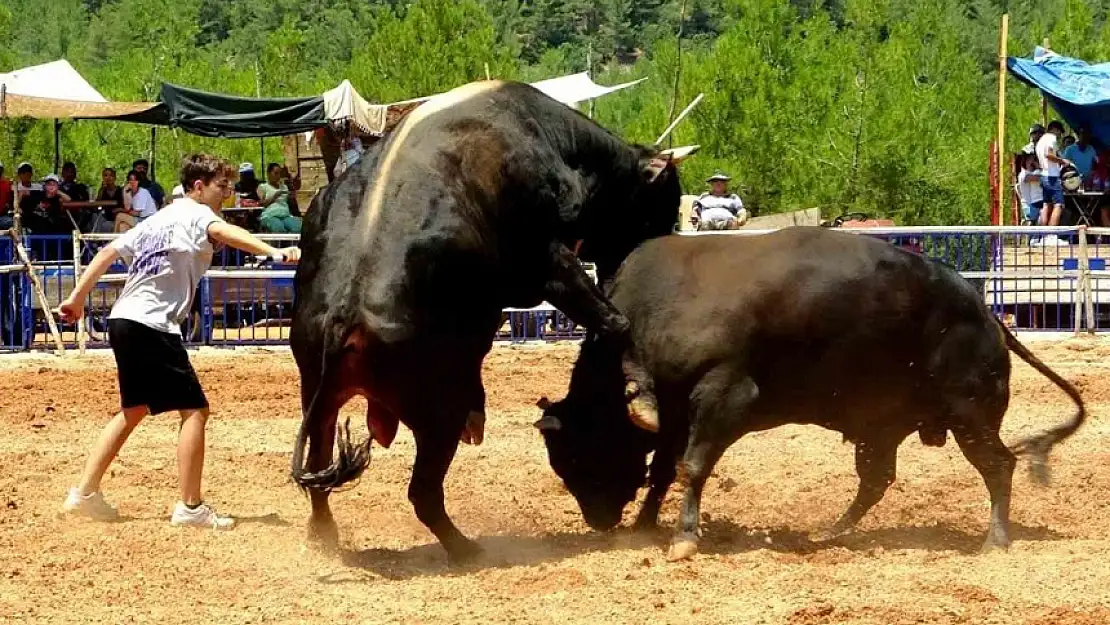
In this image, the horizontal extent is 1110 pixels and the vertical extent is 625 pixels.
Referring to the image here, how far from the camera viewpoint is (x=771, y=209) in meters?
30.5

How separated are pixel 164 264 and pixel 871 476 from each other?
3504 millimetres

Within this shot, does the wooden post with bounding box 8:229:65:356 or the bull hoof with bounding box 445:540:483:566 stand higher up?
the wooden post with bounding box 8:229:65:356

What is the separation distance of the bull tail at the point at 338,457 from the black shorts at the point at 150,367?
45.9 inches

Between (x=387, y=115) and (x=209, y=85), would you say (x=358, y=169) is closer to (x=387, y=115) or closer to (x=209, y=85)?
(x=387, y=115)

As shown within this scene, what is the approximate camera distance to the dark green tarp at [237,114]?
690 inches

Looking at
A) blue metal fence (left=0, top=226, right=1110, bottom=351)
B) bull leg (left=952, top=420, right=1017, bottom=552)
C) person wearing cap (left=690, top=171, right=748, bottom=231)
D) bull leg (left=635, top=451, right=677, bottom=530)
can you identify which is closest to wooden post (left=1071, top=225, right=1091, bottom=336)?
blue metal fence (left=0, top=226, right=1110, bottom=351)

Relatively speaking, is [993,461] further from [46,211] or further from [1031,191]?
[1031,191]

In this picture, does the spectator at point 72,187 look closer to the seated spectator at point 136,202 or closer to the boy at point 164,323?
the seated spectator at point 136,202

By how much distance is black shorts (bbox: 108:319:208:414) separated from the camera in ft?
24.1

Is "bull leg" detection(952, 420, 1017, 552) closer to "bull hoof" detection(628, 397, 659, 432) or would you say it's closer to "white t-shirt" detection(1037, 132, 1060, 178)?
"bull hoof" detection(628, 397, 659, 432)

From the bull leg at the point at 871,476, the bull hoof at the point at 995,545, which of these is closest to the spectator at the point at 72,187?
the bull leg at the point at 871,476

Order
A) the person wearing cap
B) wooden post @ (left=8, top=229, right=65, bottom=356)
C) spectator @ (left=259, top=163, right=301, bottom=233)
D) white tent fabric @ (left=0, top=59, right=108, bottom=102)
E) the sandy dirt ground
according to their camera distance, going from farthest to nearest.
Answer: white tent fabric @ (left=0, top=59, right=108, bottom=102)
spectator @ (left=259, top=163, right=301, bottom=233)
the person wearing cap
wooden post @ (left=8, top=229, right=65, bottom=356)
the sandy dirt ground

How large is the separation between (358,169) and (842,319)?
2.21 m

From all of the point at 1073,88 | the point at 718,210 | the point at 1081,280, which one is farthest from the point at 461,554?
the point at 1073,88
